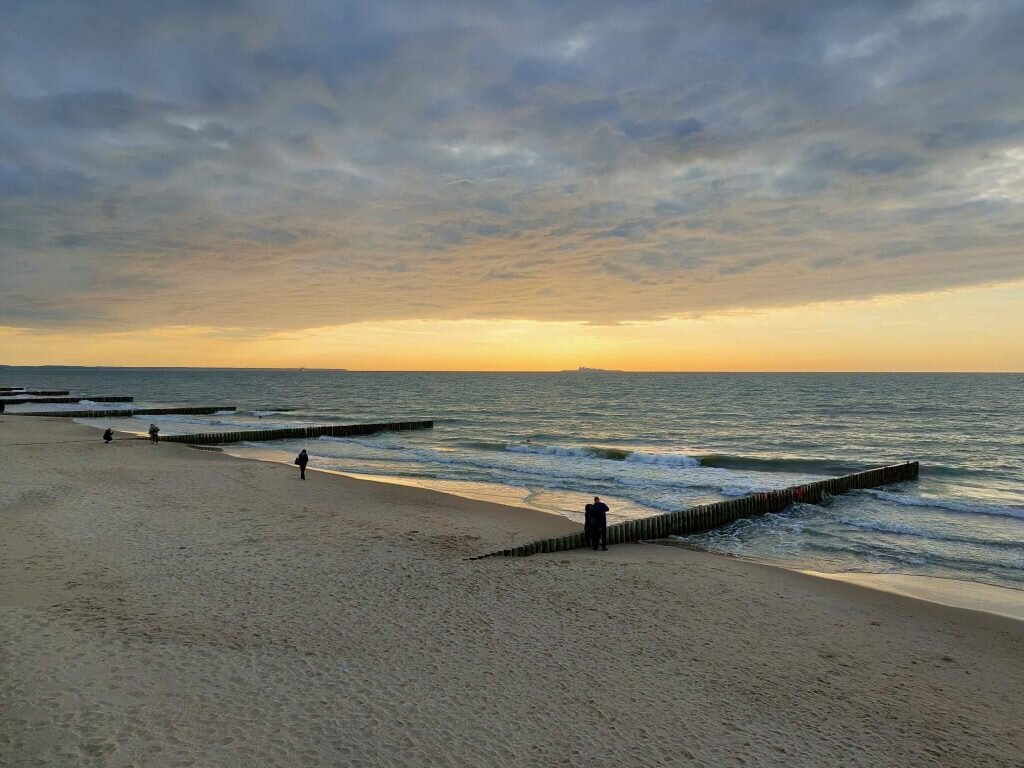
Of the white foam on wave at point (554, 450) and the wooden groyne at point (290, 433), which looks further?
the wooden groyne at point (290, 433)

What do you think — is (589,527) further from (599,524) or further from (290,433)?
(290,433)

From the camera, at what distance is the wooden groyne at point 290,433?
153 feet

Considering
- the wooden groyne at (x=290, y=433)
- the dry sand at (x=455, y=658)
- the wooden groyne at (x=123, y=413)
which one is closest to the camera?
the dry sand at (x=455, y=658)

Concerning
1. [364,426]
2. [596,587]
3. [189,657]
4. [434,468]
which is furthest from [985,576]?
[364,426]

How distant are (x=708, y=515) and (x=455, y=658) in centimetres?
1530

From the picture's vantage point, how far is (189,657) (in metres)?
10.1

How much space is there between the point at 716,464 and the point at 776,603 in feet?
91.4

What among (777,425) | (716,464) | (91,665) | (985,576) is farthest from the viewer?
(777,425)

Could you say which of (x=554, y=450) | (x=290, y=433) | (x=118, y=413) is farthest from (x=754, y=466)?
(x=118, y=413)

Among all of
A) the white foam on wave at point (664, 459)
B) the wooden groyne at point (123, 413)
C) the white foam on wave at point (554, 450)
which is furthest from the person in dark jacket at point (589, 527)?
the wooden groyne at point (123, 413)

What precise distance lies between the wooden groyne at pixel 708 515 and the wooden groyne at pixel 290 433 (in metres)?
35.2

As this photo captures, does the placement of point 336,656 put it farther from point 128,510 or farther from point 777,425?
point 777,425

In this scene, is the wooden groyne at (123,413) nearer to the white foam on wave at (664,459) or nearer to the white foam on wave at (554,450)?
the white foam on wave at (554,450)

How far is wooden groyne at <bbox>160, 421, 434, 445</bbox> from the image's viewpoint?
153ft
